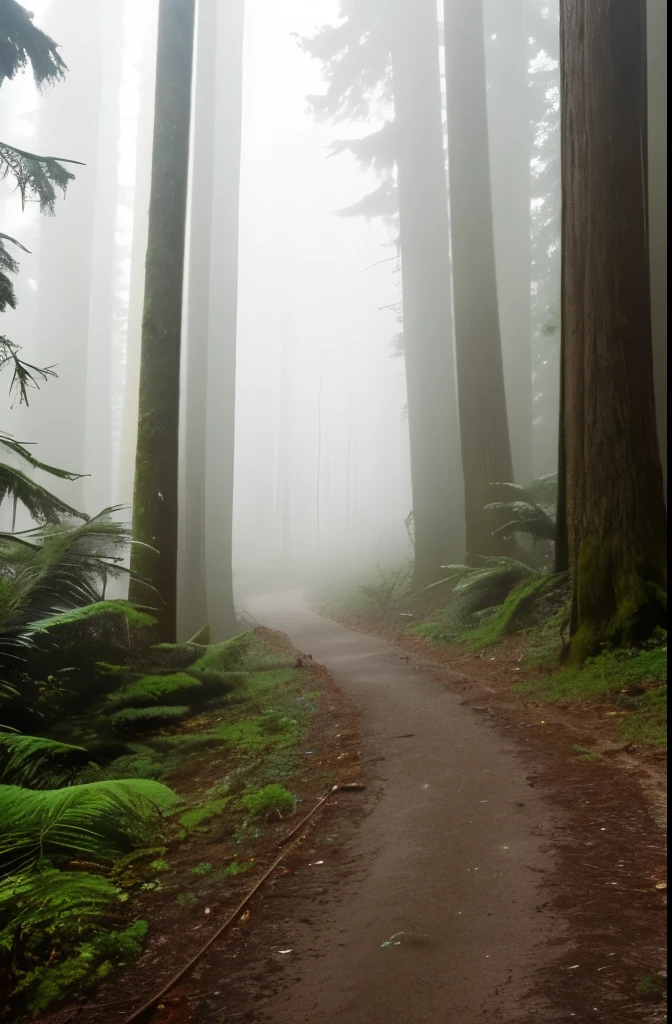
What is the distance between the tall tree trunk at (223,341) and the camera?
15711 mm

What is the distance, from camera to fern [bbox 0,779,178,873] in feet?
9.12

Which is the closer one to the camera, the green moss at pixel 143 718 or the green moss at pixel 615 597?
the green moss at pixel 143 718

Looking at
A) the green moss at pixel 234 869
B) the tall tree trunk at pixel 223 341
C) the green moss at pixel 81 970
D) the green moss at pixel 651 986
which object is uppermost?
the tall tree trunk at pixel 223 341

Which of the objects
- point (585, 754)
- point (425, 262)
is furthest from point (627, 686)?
point (425, 262)

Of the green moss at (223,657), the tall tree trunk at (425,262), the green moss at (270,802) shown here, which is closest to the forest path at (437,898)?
the green moss at (270,802)

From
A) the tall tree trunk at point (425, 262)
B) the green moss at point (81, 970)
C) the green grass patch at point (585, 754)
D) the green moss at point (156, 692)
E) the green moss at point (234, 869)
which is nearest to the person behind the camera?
the green moss at point (81, 970)

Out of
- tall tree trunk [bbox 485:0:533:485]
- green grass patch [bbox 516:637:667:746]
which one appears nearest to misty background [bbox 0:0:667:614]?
tall tree trunk [bbox 485:0:533:485]

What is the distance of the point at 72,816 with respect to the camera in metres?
2.78

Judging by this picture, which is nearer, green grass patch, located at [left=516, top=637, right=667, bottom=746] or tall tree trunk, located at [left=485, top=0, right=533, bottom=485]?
green grass patch, located at [left=516, top=637, right=667, bottom=746]

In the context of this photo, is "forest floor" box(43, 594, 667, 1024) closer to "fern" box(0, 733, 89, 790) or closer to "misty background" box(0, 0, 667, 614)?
"fern" box(0, 733, 89, 790)

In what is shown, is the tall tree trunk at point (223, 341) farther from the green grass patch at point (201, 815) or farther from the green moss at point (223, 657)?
the green grass patch at point (201, 815)

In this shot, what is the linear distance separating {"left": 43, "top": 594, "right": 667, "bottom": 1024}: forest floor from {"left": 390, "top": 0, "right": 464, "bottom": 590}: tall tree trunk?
10.3m

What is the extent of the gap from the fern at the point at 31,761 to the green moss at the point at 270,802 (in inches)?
42.9

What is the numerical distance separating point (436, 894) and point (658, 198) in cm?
1066
